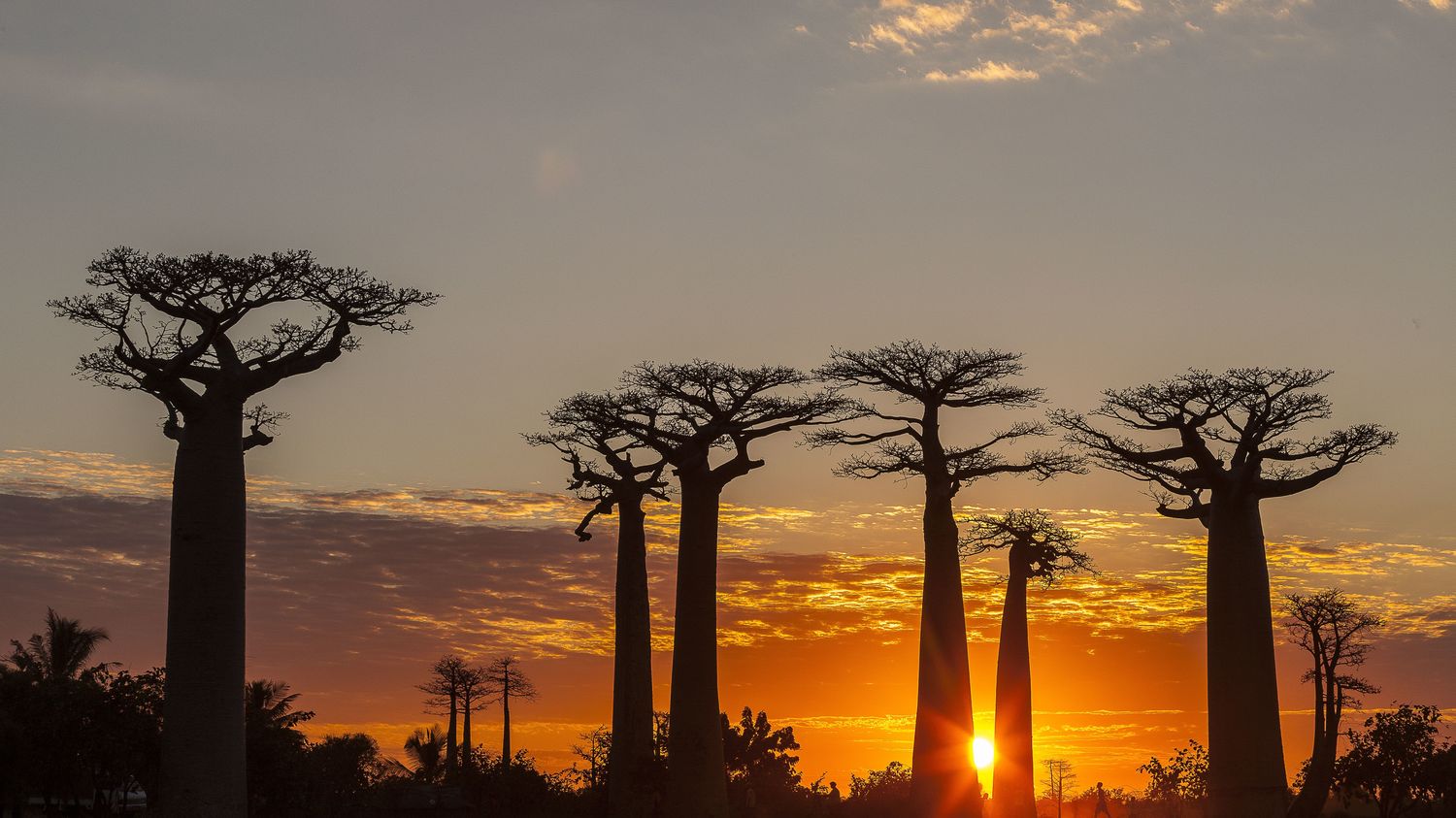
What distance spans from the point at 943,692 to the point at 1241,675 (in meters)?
5.30

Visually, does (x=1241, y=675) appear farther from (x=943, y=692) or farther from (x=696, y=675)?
(x=696, y=675)

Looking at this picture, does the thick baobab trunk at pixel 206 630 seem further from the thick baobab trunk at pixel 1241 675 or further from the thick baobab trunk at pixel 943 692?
the thick baobab trunk at pixel 1241 675

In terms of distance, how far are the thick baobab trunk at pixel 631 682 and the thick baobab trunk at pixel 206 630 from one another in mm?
9819

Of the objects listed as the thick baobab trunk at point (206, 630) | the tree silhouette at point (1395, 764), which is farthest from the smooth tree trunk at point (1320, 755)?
the thick baobab trunk at point (206, 630)

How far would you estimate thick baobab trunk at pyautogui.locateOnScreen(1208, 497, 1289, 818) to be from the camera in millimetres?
20469

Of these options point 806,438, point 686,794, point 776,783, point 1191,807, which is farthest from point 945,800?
point 1191,807

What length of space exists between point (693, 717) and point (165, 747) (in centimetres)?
895

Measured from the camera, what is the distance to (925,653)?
24797 mm

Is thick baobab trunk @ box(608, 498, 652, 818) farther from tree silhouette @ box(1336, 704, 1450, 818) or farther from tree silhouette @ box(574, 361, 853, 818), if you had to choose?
tree silhouette @ box(1336, 704, 1450, 818)

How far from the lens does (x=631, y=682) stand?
2653 cm

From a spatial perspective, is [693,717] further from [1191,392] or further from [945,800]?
[1191,392]

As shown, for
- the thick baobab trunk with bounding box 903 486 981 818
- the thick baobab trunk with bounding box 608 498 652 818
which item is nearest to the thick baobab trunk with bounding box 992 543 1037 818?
the thick baobab trunk with bounding box 903 486 981 818

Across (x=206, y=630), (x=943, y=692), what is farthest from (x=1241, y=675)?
(x=206, y=630)

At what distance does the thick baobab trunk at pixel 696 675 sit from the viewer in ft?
76.4
